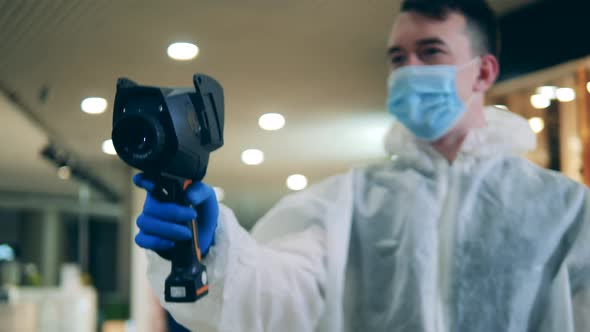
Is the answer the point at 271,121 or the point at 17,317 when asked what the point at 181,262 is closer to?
the point at 271,121

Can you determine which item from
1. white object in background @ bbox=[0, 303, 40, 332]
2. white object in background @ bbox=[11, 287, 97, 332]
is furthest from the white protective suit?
white object in background @ bbox=[11, 287, 97, 332]

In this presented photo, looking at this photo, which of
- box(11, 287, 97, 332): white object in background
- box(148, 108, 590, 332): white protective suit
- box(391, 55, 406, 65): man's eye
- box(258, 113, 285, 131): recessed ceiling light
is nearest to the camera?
box(148, 108, 590, 332): white protective suit

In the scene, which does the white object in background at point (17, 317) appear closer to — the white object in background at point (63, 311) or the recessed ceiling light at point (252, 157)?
the white object in background at point (63, 311)

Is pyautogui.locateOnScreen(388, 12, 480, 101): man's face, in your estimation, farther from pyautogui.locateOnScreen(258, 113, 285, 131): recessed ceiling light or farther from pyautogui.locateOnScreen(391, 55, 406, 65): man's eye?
pyautogui.locateOnScreen(258, 113, 285, 131): recessed ceiling light

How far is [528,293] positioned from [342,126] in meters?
0.42

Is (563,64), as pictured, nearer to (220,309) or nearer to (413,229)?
(413,229)

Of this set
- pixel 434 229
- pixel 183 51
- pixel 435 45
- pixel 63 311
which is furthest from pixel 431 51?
pixel 63 311

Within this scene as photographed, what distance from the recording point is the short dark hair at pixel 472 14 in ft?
2.18

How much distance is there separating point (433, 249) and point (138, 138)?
0.35 metres

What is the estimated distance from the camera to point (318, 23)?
30.2 inches

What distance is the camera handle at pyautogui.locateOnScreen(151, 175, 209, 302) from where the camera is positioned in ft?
1.33

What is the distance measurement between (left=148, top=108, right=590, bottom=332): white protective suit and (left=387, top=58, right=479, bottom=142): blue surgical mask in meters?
0.02

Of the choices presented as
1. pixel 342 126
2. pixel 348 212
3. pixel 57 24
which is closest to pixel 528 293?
pixel 348 212

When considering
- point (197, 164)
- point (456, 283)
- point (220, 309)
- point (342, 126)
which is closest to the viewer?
point (197, 164)
